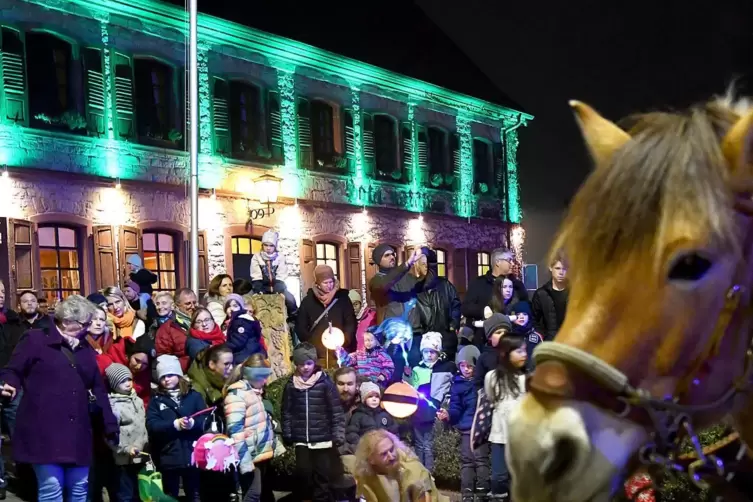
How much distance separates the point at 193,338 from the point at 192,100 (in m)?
4.82

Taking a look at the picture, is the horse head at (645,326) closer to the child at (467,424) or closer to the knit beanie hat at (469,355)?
the child at (467,424)

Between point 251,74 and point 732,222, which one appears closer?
point 732,222

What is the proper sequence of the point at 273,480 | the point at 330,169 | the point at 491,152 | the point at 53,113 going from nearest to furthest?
the point at 273,480, the point at 53,113, the point at 330,169, the point at 491,152

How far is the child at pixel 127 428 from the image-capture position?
5715 millimetres

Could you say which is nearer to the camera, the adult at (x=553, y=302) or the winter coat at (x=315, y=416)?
the winter coat at (x=315, y=416)

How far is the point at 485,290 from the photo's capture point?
25.0 feet

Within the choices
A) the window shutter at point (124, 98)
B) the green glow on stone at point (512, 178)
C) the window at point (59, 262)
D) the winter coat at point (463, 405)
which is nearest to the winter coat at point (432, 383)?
the winter coat at point (463, 405)

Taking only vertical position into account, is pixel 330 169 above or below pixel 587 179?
above

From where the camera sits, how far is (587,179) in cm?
190

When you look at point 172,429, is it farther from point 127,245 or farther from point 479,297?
point 127,245

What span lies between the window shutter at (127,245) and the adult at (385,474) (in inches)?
319

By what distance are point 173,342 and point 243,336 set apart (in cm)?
65

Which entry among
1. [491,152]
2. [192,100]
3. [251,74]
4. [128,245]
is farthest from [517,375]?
[491,152]

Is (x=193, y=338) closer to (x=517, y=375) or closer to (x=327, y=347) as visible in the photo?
(x=327, y=347)
